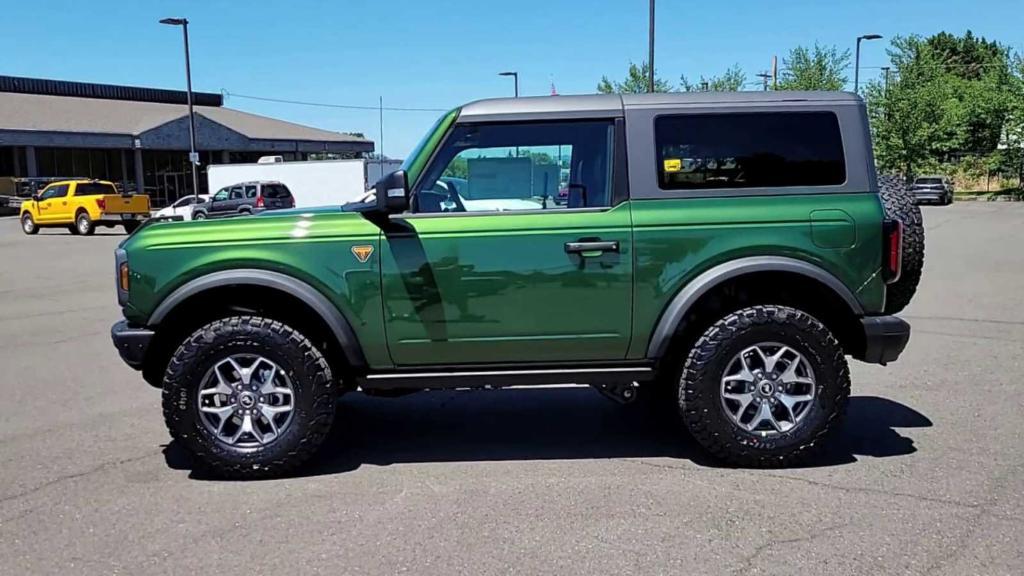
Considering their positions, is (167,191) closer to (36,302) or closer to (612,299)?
(36,302)

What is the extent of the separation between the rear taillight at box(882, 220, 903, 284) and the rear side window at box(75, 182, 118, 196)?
2887cm

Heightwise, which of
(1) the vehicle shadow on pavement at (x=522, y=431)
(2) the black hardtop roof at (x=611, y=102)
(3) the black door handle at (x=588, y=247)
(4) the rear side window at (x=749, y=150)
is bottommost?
(1) the vehicle shadow on pavement at (x=522, y=431)

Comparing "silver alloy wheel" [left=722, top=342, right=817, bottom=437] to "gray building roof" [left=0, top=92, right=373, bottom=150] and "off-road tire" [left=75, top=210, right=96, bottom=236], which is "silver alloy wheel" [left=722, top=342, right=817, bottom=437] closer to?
"off-road tire" [left=75, top=210, right=96, bottom=236]

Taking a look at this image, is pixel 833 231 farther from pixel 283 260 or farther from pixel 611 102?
pixel 283 260

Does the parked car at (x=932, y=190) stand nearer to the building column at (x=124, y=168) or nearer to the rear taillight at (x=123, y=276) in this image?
the rear taillight at (x=123, y=276)

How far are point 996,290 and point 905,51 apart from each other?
4120cm

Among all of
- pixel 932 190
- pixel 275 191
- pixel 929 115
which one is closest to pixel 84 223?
pixel 275 191

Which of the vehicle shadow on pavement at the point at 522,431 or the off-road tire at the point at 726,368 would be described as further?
the vehicle shadow on pavement at the point at 522,431

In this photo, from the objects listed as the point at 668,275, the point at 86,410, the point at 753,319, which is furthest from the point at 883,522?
the point at 86,410

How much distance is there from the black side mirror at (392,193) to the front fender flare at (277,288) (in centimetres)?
60

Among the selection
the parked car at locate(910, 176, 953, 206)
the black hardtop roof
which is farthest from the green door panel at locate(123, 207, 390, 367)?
the parked car at locate(910, 176, 953, 206)

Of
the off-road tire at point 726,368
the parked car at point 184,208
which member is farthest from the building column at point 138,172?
the off-road tire at point 726,368

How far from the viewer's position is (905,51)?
156 feet

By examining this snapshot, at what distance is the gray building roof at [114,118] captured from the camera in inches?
1745
